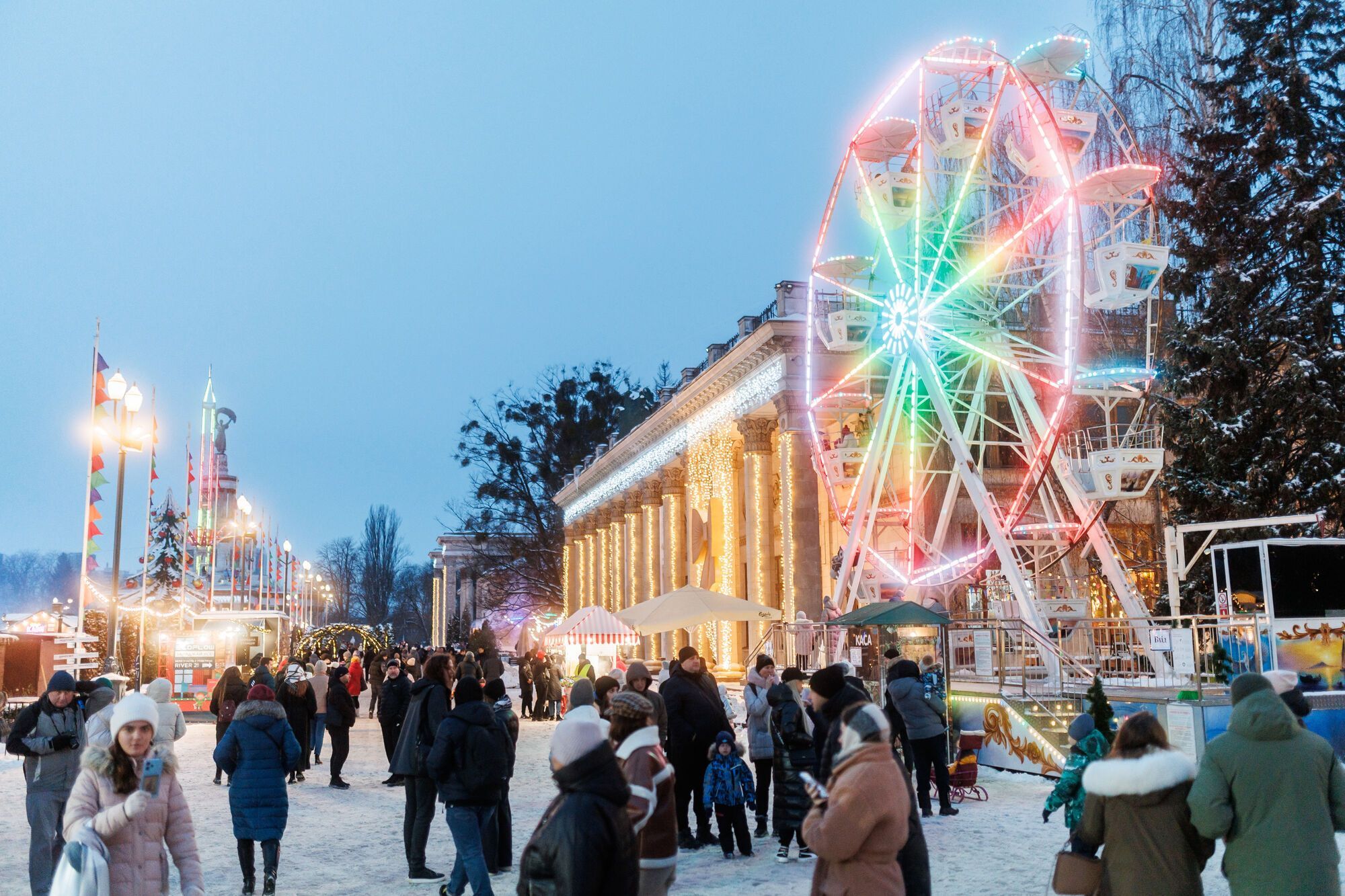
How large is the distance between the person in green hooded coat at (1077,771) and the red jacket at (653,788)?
204cm

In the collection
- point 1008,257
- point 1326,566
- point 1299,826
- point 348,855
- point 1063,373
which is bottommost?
point 348,855

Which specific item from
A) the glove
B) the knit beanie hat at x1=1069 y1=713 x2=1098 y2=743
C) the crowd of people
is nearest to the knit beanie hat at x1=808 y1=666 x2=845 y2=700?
the crowd of people

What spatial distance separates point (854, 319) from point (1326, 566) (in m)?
11.8

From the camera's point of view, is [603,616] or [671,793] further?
[603,616]

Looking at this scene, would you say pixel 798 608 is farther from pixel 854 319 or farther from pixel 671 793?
pixel 671 793

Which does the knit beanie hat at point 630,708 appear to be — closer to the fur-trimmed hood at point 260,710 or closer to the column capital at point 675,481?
the fur-trimmed hood at point 260,710

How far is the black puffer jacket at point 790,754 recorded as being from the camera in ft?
35.6

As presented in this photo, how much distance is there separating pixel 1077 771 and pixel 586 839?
12.3 ft

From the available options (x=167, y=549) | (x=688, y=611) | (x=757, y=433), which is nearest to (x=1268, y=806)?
(x=688, y=611)

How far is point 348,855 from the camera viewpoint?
11.9m

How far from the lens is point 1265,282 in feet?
91.5

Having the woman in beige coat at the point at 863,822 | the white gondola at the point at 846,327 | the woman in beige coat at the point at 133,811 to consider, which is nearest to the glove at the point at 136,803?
the woman in beige coat at the point at 133,811

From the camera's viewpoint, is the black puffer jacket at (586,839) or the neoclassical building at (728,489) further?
the neoclassical building at (728,489)

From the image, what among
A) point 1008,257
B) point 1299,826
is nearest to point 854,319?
point 1008,257
